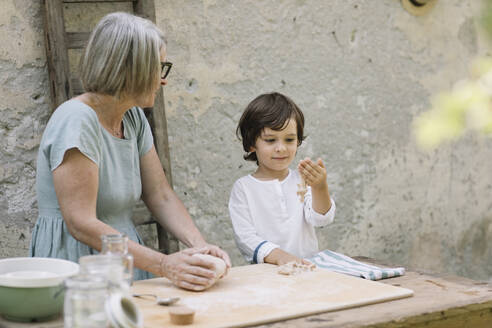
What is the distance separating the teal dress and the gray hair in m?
0.13

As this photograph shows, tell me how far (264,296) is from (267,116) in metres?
0.98

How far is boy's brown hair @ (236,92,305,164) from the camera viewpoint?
2619mm

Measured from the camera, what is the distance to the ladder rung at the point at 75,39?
2763mm

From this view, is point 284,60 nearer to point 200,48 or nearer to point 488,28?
point 200,48

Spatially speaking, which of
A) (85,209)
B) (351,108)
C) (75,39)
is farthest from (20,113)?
(351,108)

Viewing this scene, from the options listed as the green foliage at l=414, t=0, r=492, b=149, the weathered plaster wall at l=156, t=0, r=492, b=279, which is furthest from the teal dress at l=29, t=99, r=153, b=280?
the green foliage at l=414, t=0, r=492, b=149

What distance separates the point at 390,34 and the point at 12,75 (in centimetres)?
228

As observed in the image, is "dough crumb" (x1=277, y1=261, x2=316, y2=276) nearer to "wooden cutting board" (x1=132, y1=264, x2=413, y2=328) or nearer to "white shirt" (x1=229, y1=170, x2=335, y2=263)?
"wooden cutting board" (x1=132, y1=264, x2=413, y2=328)

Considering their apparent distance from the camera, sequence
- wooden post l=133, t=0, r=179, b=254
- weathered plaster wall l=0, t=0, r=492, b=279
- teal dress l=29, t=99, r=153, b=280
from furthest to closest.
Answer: wooden post l=133, t=0, r=179, b=254 → weathered plaster wall l=0, t=0, r=492, b=279 → teal dress l=29, t=99, r=153, b=280

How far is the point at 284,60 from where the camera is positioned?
11.5 ft

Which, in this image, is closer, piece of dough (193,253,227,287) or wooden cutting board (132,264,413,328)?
wooden cutting board (132,264,413,328)

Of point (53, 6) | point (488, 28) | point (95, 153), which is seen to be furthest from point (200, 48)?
point (488, 28)

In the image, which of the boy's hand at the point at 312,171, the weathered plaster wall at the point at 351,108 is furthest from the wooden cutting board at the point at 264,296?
the weathered plaster wall at the point at 351,108

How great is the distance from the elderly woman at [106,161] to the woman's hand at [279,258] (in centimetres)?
26
